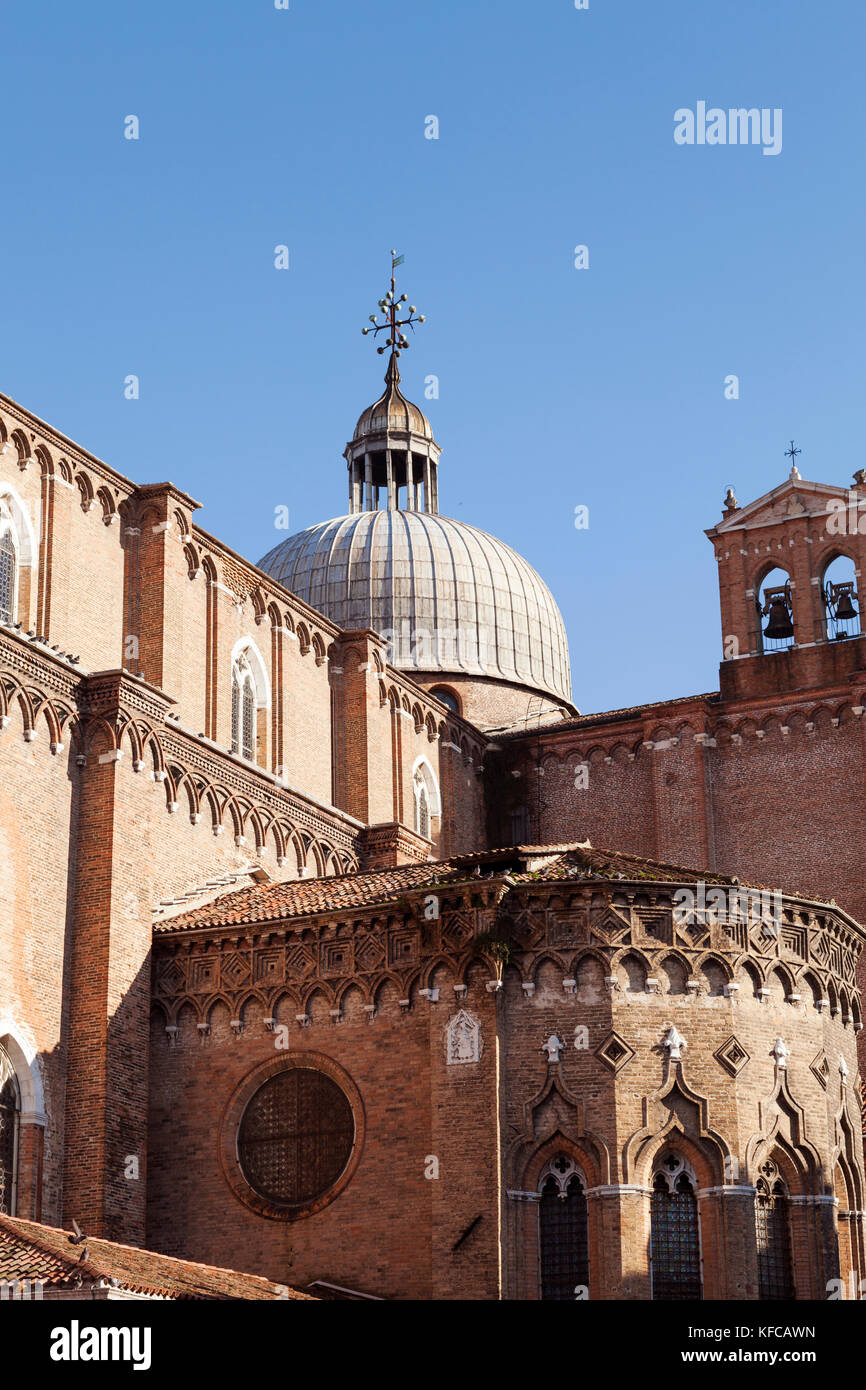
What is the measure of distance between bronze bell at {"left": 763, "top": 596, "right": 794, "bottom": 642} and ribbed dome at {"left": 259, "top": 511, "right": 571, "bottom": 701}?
7377 millimetres

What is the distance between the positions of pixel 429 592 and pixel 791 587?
8763 millimetres

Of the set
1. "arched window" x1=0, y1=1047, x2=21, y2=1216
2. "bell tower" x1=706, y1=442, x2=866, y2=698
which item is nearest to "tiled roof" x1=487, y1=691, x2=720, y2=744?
"bell tower" x1=706, y1=442, x2=866, y2=698

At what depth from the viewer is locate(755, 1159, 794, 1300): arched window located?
81.3ft

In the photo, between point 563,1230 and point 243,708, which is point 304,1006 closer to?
point 563,1230

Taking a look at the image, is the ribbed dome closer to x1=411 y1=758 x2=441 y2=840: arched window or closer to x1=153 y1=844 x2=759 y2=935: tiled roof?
x1=411 y1=758 x2=441 y2=840: arched window

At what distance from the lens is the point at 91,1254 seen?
21172 millimetres

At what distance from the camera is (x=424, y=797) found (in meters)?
37.5

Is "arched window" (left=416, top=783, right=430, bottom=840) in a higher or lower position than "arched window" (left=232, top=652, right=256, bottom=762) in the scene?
lower

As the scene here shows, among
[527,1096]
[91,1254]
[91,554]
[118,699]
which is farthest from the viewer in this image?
[91,554]

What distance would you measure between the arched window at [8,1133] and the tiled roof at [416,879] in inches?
125

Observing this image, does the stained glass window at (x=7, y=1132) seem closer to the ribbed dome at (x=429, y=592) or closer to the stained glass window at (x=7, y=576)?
the stained glass window at (x=7, y=576)
